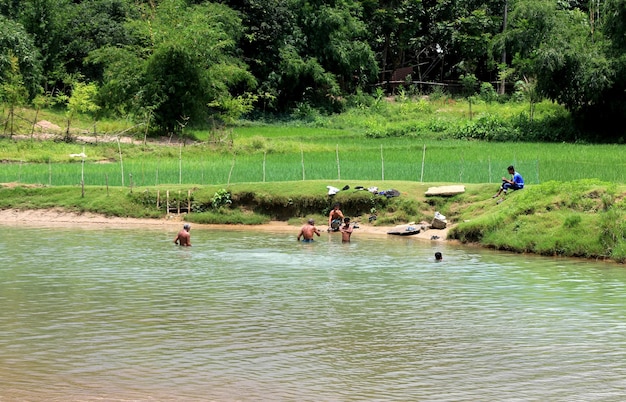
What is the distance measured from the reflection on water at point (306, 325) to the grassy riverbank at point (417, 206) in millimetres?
693

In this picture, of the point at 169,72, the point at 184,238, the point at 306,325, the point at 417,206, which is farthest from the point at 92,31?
the point at 306,325

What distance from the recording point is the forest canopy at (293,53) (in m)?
31.6

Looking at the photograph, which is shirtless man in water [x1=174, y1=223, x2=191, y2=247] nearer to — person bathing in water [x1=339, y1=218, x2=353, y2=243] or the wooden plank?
person bathing in water [x1=339, y1=218, x2=353, y2=243]

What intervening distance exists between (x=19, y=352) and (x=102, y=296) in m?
2.92

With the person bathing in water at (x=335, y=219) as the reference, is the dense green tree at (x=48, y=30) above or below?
above

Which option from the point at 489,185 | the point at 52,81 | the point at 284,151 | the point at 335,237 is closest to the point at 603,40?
the point at 284,151

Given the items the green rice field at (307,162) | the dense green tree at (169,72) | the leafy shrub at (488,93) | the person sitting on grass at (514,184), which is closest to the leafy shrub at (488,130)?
the green rice field at (307,162)

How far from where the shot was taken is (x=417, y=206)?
18.5 m

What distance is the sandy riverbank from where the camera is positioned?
18547 millimetres

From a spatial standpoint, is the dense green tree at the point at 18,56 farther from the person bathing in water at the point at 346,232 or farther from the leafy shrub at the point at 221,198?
the person bathing in water at the point at 346,232

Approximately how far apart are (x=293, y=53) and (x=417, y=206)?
23479 mm

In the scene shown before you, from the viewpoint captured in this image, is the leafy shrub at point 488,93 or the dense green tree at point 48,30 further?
the leafy shrub at point 488,93

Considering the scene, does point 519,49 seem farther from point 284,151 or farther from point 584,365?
point 584,365

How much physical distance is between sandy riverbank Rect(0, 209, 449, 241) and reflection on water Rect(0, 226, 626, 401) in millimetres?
2605
